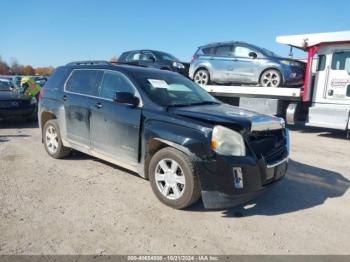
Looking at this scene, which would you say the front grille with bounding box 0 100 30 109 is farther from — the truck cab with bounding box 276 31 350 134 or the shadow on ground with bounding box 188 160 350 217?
the truck cab with bounding box 276 31 350 134

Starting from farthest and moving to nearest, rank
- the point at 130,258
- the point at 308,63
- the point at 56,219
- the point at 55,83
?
the point at 308,63, the point at 55,83, the point at 56,219, the point at 130,258

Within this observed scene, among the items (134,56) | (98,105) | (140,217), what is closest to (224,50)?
(134,56)

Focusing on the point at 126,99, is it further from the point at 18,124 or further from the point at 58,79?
the point at 18,124

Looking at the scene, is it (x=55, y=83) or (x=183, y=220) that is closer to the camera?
(x=183, y=220)

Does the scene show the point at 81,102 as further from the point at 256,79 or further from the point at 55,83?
the point at 256,79

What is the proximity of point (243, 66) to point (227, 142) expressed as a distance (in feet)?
24.4

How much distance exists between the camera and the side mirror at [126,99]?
418cm

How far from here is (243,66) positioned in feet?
34.1

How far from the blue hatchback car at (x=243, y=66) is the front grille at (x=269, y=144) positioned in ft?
19.8

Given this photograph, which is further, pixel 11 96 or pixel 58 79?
pixel 11 96

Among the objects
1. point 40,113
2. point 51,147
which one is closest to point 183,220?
point 51,147

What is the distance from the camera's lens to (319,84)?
31.0 feet

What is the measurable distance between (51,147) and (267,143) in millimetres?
4074

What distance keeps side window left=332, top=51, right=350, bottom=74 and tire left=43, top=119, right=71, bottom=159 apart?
772 centimetres
